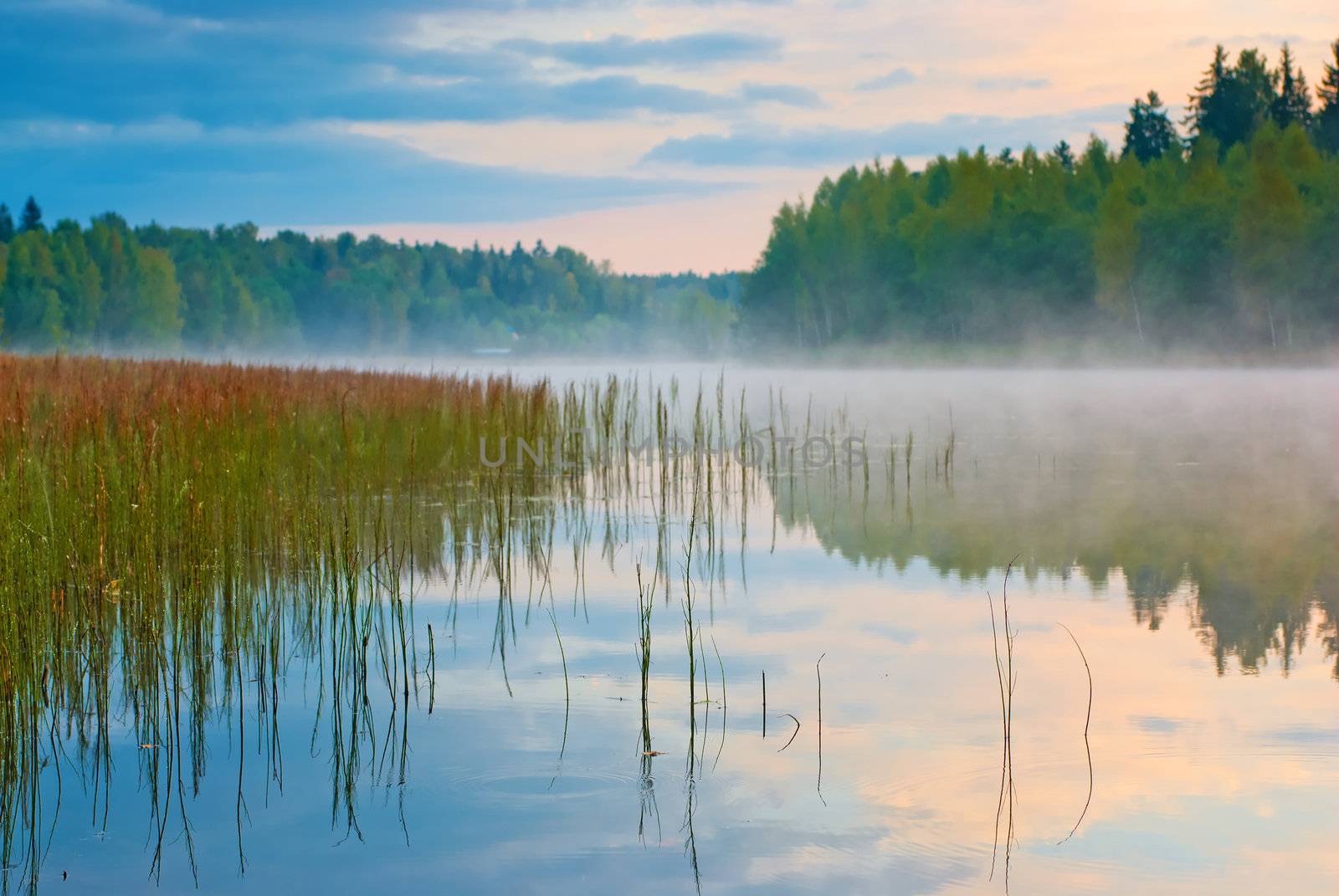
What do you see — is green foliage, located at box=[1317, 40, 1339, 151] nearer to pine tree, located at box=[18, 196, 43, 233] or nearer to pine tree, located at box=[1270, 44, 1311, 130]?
pine tree, located at box=[1270, 44, 1311, 130]

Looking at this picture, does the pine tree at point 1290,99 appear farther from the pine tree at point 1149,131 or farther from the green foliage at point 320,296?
the green foliage at point 320,296

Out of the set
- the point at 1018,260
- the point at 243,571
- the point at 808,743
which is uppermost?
the point at 1018,260

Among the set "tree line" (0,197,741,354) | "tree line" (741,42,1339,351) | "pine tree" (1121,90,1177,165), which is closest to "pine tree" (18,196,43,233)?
"tree line" (0,197,741,354)

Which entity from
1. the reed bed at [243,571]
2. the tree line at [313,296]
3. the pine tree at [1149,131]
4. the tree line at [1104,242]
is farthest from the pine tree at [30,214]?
the reed bed at [243,571]

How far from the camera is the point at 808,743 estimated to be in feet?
14.1

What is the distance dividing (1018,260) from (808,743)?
53.8 meters

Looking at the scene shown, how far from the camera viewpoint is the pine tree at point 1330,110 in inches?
2192

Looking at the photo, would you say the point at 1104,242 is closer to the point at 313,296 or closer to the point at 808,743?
the point at 808,743

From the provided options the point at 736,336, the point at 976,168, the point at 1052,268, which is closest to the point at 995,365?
the point at 1052,268

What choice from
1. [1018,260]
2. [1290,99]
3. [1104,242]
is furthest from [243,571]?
[1290,99]

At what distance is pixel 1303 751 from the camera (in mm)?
4211

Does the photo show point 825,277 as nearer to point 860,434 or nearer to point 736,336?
point 736,336

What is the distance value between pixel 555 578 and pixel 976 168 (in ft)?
190

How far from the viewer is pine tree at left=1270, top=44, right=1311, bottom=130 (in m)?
60.0
